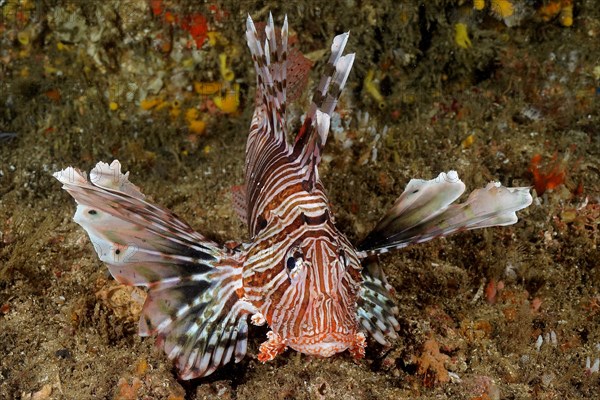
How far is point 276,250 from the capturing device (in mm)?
2699

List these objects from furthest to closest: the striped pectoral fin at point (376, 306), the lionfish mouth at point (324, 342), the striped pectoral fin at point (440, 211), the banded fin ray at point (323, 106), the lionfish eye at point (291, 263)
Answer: the striped pectoral fin at point (376, 306) → the banded fin ray at point (323, 106) → the striped pectoral fin at point (440, 211) → the lionfish eye at point (291, 263) → the lionfish mouth at point (324, 342)

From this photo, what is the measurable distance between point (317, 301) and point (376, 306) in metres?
0.96

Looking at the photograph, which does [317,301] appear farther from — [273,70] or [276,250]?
[273,70]

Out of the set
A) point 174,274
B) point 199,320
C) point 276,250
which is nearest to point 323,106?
point 276,250

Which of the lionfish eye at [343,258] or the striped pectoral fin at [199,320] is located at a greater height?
the lionfish eye at [343,258]

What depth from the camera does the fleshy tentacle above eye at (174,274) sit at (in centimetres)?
260

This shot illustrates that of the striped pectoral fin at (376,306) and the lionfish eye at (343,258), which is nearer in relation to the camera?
the lionfish eye at (343,258)

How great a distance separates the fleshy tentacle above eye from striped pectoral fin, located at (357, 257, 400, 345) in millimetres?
768

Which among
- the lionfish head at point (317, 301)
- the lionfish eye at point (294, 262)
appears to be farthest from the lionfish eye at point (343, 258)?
the lionfish eye at point (294, 262)

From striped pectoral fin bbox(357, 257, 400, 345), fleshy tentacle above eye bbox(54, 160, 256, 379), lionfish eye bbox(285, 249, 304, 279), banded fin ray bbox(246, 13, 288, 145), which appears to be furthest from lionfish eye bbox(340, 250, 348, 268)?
banded fin ray bbox(246, 13, 288, 145)

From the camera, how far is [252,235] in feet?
10.8

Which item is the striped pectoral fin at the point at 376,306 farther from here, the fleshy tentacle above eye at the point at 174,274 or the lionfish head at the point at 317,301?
the fleshy tentacle above eye at the point at 174,274

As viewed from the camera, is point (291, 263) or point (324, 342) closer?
point (324, 342)

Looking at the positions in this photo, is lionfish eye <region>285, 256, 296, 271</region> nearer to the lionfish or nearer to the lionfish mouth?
the lionfish
